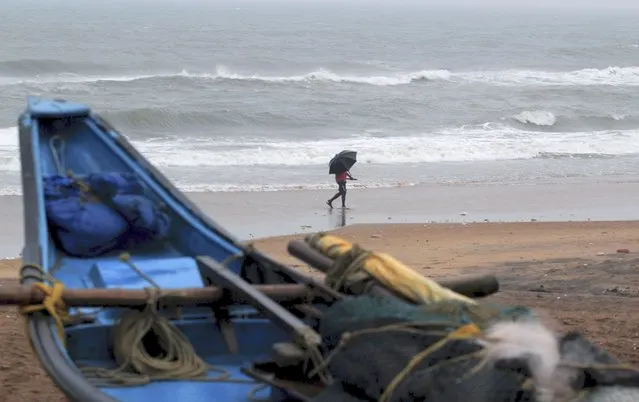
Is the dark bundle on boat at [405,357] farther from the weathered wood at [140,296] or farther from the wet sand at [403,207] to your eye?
the wet sand at [403,207]

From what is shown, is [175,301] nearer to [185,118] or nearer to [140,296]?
[140,296]

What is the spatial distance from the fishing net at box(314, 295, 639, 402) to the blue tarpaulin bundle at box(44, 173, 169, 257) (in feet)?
8.98

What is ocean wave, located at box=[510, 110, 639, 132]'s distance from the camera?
28516 millimetres

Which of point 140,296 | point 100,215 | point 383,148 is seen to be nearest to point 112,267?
point 100,215

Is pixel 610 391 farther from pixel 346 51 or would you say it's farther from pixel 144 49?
pixel 346 51

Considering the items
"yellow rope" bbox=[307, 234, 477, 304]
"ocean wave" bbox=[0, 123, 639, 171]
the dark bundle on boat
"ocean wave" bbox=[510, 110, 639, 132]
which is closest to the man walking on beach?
"ocean wave" bbox=[0, 123, 639, 171]

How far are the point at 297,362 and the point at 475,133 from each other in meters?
Answer: 22.5

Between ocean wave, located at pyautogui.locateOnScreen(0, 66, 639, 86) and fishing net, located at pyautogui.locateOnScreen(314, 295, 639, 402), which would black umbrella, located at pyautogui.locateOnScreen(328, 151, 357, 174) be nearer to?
fishing net, located at pyautogui.locateOnScreen(314, 295, 639, 402)

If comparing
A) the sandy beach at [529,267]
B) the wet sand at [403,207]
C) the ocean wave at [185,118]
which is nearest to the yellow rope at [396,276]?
the sandy beach at [529,267]

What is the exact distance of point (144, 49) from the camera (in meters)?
49.0

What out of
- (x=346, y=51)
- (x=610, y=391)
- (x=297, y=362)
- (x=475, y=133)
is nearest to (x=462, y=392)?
(x=610, y=391)

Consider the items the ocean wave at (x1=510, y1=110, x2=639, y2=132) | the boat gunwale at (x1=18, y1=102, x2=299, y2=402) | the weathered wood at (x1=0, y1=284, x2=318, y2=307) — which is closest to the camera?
the boat gunwale at (x1=18, y1=102, x2=299, y2=402)

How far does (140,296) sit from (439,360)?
1.77 m

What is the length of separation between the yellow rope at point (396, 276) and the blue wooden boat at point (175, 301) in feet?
0.22
